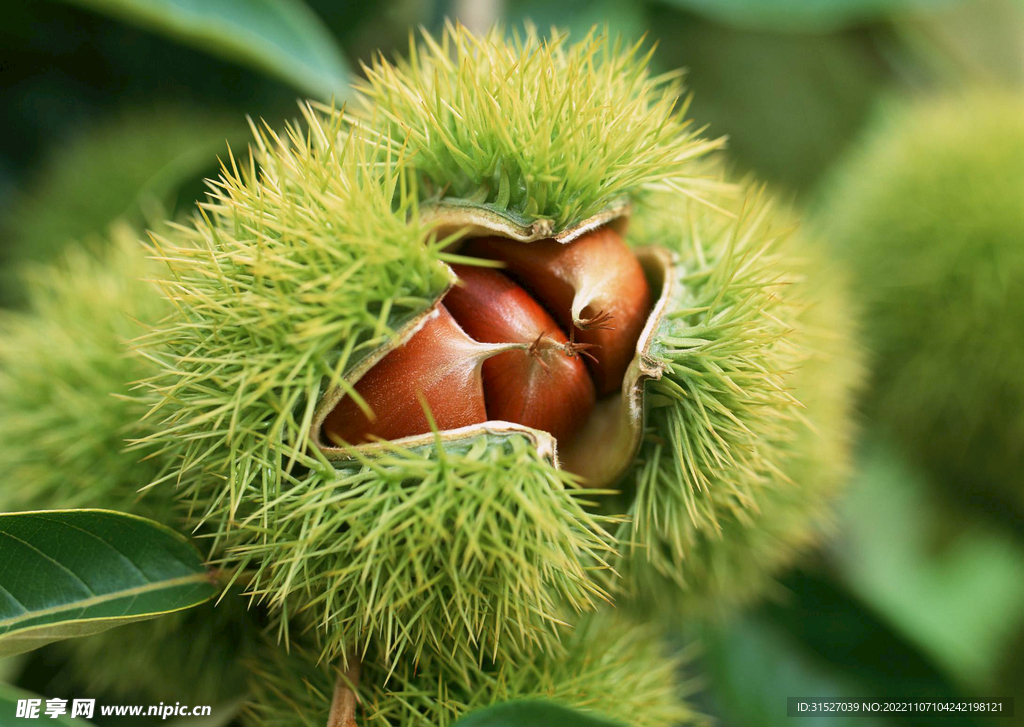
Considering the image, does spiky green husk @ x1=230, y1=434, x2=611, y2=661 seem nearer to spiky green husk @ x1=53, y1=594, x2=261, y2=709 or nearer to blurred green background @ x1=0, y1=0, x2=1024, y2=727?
spiky green husk @ x1=53, y1=594, x2=261, y2=709

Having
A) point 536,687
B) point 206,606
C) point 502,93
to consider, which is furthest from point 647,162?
point 206,606

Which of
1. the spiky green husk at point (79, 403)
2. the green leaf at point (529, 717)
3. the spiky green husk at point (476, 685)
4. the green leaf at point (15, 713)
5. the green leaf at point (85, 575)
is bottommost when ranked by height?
the green leaf at point (529, 717)

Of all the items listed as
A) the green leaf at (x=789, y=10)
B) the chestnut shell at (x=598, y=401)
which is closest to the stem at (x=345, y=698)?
the chestnut shell at (x=598, y=401)

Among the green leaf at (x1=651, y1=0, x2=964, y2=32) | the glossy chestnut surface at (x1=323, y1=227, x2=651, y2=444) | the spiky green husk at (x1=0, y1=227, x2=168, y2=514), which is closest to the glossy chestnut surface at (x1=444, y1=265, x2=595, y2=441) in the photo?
the glossy chestnut surface at (x1=323, y1=227, x2=651, y2=444)

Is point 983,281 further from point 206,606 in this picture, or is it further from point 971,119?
point 206,606

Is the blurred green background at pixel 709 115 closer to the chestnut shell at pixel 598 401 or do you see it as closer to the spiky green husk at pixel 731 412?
the spiky green husk at pixel 731 412

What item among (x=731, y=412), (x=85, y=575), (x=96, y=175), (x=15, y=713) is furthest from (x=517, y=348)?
(x=96, y=175)

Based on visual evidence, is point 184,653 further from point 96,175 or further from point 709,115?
point 709,115
